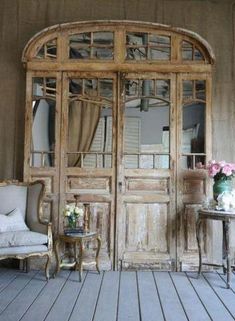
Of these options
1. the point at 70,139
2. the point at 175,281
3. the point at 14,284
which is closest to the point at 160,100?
the point at 70,139

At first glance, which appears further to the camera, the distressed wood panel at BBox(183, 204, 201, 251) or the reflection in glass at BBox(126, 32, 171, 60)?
the reflection in glass at BBox(126, 32, 171, 60)

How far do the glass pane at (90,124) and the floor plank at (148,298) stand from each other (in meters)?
1.38

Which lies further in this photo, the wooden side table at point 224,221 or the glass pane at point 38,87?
the glass pane at point 38,87

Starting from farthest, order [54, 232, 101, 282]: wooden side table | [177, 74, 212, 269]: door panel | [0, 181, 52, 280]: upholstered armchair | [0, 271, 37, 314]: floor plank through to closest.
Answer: [177, 74, 212, 269]: door panel → [54, 232, 101, 282]: wooden side table → [0, 181, 52, 280]: upholstered armchair → [0, 271, 37, 314]: floor plank

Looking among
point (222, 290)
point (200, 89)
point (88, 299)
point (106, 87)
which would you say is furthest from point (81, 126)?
point (222, 290)

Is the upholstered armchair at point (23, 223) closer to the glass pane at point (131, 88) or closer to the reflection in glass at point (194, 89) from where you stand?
the glass pane at point (131, 88)

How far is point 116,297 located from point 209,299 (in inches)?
33.5

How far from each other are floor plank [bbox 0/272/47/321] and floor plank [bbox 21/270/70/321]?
5cm

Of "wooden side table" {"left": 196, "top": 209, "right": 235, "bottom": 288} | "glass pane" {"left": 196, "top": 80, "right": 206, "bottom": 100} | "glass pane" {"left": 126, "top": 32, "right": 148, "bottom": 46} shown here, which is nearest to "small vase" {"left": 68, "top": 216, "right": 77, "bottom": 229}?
"wooden side table" {"left": 196, "top": 209, "right": 235, "bottom": 288}

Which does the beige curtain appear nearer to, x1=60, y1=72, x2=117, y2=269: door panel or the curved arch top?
x1=60, y1=72, x2=117, y2=269: door panel

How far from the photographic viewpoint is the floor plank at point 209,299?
3.18 metres

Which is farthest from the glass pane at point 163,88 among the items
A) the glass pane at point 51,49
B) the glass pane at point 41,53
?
the glass pane at point 41,53

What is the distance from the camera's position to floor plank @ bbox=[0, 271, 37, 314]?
3451 millimetres

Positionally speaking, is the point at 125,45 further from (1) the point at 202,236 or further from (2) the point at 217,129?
(1) the point at 202,236
